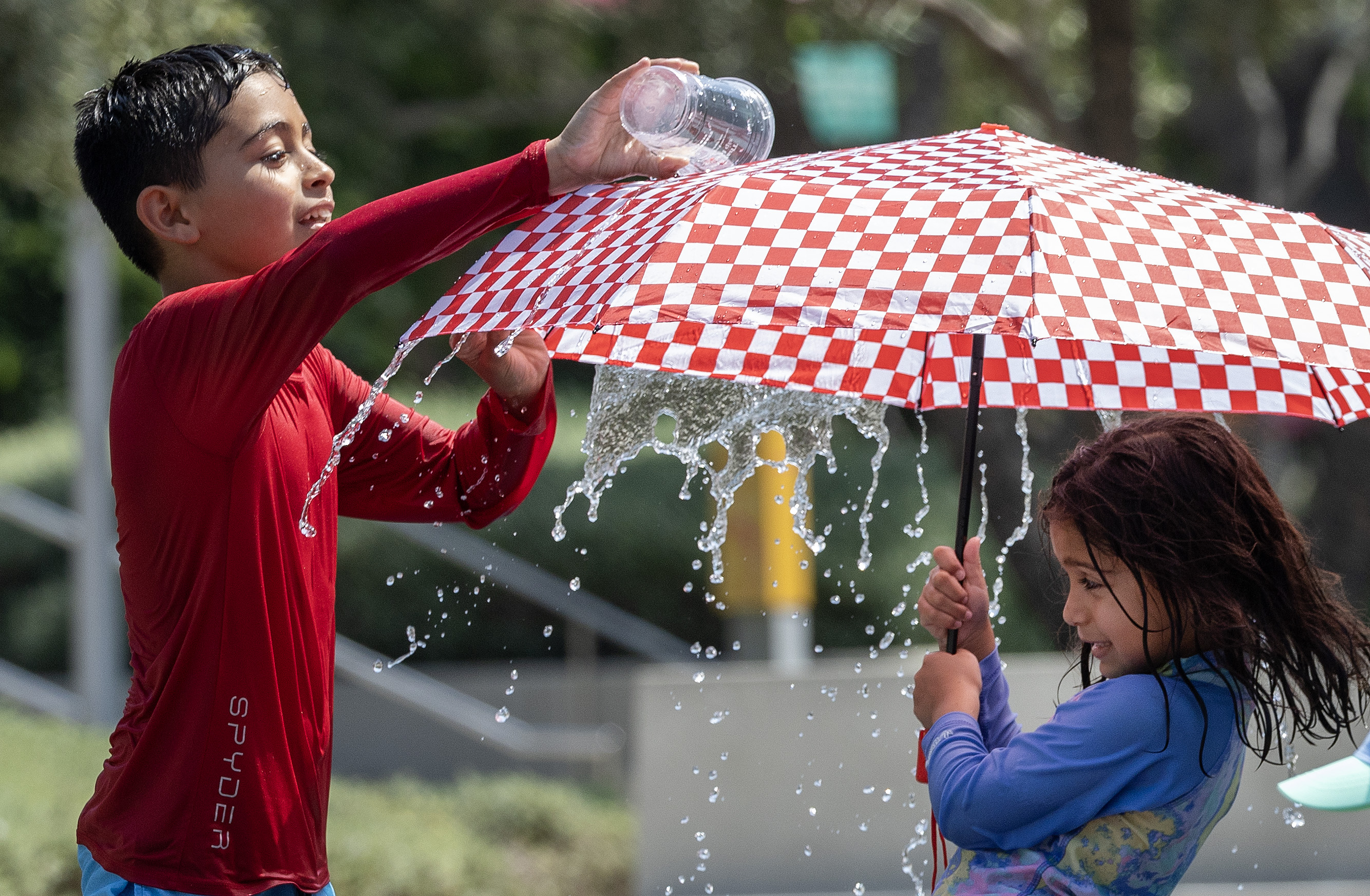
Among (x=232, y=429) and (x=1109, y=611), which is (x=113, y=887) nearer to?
(x=232, y=429)

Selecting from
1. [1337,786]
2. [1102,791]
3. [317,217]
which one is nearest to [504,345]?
[317,217]

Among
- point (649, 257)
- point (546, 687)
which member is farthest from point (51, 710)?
point (649, 257)

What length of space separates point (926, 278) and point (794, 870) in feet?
13.5

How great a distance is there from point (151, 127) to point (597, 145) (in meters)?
0.62

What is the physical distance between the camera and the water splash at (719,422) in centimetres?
269

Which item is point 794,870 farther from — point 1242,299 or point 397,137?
point 397,137

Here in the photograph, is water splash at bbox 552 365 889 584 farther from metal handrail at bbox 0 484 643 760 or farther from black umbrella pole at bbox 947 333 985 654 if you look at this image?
metal handrail at bbox 0 484 643 760

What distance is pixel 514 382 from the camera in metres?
2.42

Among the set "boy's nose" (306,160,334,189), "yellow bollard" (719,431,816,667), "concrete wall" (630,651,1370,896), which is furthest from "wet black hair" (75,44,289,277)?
"yellow bollard" (719,431,816,667)

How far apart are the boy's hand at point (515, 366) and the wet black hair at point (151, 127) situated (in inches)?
18.8

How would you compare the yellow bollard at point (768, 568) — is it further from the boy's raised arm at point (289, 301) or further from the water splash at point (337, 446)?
the boy's raised arm at point (289, 301)

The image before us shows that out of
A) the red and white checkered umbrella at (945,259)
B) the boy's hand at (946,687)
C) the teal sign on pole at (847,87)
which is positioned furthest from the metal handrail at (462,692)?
the red and white checkered umbrella at (945,259)

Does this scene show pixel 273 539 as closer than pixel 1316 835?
Yes

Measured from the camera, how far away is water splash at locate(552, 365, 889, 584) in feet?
8.84
